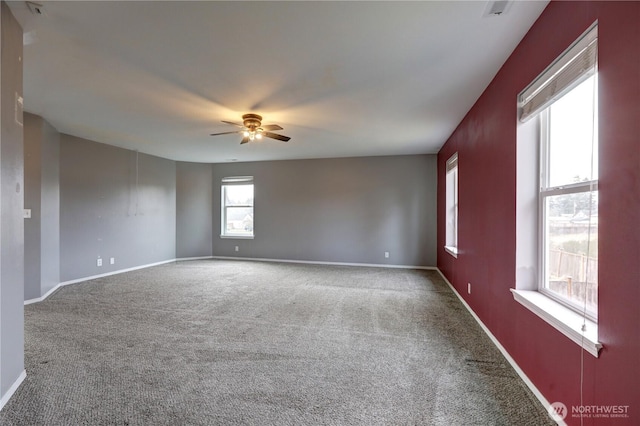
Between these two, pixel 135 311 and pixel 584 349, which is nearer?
pixel 584 349

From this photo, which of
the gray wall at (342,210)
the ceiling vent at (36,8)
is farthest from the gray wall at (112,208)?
the ceiling vent at (36,8)

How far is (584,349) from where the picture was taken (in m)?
1.43

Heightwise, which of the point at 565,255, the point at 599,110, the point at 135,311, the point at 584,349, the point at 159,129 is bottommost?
the point at 135,311

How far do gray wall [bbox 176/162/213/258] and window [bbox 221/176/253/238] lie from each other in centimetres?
38

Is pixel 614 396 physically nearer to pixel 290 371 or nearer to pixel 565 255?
pixel 565 255

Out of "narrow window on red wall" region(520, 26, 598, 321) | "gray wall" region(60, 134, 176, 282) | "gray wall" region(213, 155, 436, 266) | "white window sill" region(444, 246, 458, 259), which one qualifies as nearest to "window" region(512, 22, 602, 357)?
"narrow window on red wall" region(520, 26, 598, 321)

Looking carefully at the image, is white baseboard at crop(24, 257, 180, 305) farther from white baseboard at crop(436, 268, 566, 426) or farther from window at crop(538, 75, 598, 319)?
window at crop(538, 75, 598, 319)

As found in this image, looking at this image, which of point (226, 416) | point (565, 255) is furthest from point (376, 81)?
point (226, 416)

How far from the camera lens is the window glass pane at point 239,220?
7.37m

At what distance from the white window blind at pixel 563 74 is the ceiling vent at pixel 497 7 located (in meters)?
0.43

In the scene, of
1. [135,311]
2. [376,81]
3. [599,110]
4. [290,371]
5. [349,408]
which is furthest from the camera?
[135,311]

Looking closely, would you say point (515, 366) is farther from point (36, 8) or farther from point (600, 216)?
point (36, 8)

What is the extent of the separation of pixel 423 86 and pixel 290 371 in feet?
9.20

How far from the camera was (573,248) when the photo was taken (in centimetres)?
175
